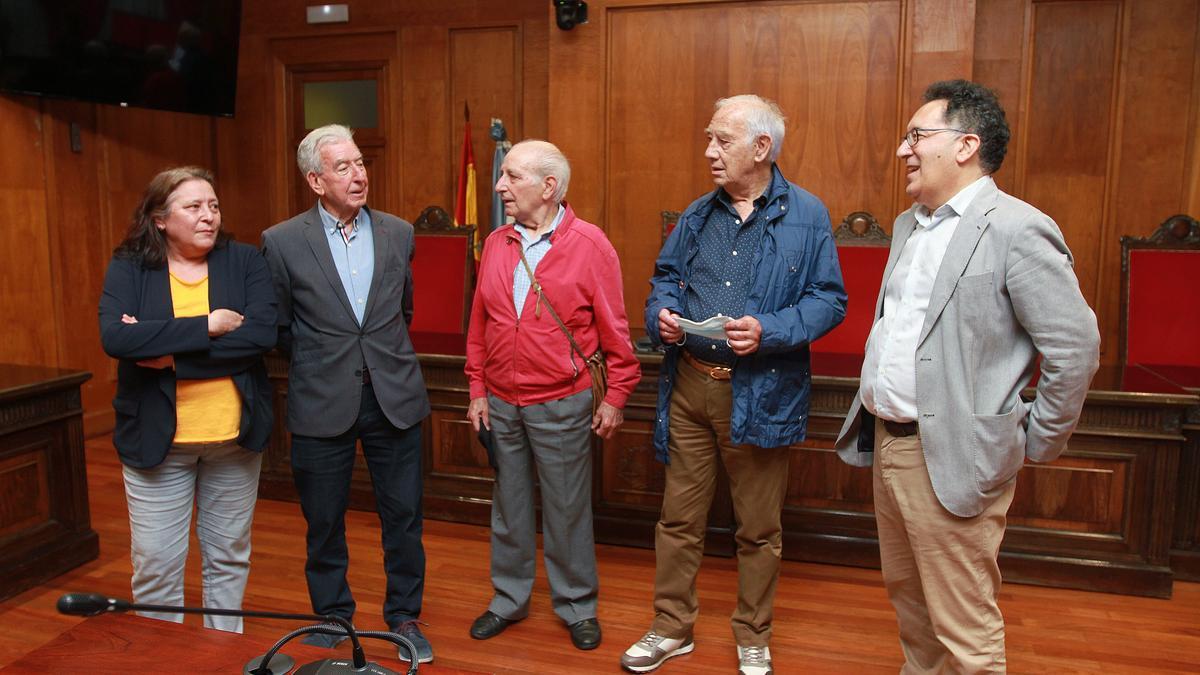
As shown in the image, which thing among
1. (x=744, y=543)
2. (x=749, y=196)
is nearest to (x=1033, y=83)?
(x=749, y=196)

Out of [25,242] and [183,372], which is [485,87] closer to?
[25,242]

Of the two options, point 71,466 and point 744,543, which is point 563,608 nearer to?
point 744,543

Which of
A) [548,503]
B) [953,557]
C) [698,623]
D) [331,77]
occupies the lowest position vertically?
[698,623]

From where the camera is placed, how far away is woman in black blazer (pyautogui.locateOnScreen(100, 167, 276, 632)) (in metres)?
2.17

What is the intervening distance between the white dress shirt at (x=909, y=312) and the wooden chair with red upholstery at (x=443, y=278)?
2.97 meters

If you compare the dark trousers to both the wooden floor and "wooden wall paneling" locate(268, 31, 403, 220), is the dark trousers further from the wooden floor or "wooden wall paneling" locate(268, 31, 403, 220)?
"wooden wall paneling" locate(268, 31, 403, 220)

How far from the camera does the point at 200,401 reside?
2.24m

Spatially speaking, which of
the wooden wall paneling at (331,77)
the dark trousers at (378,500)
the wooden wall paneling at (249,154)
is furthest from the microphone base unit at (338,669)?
the wooden wall paneling at (249,154)

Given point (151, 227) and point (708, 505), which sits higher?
point (151, 227)

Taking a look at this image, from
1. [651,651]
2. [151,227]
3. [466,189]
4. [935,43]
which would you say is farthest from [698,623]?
[466,189]

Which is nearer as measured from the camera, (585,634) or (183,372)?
(183,372)

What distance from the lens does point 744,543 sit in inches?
99.2

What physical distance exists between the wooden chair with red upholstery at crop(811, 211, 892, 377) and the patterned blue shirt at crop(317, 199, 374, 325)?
2.28 m

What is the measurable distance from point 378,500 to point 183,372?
0.71 meters
